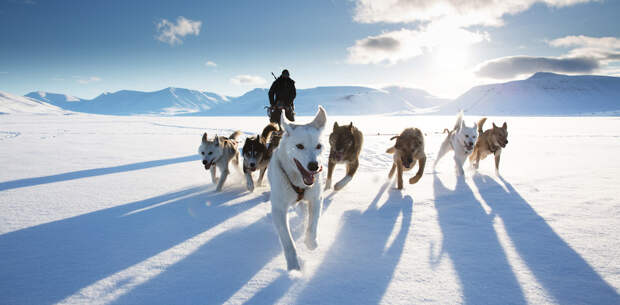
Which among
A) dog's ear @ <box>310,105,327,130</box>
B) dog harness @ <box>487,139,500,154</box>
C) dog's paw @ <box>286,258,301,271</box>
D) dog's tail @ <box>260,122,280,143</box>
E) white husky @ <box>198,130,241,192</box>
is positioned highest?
dog's ear @ <box>310,105,327,130</box>

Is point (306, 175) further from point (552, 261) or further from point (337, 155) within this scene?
point (552, 261)

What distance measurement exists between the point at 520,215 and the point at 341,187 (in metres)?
2.45

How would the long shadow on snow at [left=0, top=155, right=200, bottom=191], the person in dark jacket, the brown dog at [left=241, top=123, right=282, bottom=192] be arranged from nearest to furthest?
1. the brown dog at [left=241, top=123, right=282, bottom=192]
2. the long shadow on snow at [left=0, top=155, right=200, bottom=191]
3. the person in dark jacket

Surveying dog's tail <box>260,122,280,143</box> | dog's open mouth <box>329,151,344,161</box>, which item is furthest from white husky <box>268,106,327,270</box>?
dog's tail <box>260,122,280,143</box>

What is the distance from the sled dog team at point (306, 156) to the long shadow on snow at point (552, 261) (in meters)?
1.56

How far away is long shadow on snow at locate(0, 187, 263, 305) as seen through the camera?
6.79 feet

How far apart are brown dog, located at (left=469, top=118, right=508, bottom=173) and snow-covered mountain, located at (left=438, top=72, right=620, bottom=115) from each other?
12125cm

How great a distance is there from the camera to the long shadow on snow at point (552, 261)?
188cm

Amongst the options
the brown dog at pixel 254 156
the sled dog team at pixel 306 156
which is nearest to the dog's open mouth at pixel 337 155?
the sled dog team at pixel 306 156

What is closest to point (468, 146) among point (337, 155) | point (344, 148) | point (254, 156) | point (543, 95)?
point (344, 148)

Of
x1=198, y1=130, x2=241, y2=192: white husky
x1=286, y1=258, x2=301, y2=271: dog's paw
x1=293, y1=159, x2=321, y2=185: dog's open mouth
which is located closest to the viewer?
x1=286, y1=258, x2=301, y2=271: dog's paw

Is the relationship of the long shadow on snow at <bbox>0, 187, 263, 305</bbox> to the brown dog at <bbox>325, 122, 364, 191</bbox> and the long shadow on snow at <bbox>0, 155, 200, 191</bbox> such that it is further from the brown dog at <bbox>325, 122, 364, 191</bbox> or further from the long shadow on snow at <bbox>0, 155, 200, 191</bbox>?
the long shadow on snow at <bbox>0, 155, 200, 191</bbox>

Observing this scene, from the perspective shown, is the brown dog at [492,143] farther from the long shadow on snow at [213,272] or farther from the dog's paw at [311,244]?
the long shadow on snow at [213,272]

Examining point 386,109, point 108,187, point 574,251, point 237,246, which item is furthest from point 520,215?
point 386,109
